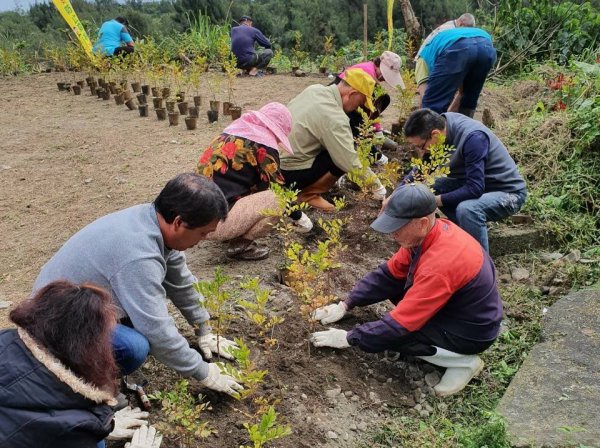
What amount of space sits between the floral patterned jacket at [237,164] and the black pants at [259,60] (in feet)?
22.7

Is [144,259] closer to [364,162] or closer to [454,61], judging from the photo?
[364,162]

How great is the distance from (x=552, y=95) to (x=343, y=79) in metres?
3.73

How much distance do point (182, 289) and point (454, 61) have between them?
10.8ft

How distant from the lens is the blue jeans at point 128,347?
2129 mm

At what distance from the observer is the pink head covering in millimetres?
3637

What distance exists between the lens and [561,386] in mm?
2713

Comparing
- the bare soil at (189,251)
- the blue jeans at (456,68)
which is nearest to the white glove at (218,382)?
the bare soil at (189,251)

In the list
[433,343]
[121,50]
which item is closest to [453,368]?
[433,343]

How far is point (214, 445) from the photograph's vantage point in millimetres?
2338

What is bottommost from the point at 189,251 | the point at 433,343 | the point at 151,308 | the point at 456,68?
the point at 433,343

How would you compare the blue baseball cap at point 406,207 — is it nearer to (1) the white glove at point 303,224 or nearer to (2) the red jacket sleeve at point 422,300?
(2) the red jacket sleeve at point 422,300

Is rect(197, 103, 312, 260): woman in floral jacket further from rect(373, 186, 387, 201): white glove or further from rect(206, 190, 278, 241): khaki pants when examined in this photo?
rect(373, 186, 387, 201): white glove

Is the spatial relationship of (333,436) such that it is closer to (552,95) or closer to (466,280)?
(466,280)

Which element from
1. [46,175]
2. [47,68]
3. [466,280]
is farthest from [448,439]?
[47,68]
